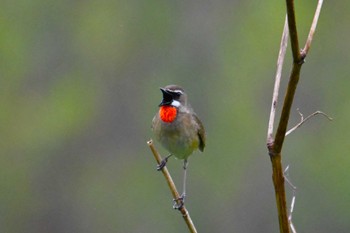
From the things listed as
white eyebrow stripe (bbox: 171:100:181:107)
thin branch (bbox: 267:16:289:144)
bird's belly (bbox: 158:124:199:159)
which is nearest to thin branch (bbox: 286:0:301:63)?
thin branch (bbox: 267:16:289:144)

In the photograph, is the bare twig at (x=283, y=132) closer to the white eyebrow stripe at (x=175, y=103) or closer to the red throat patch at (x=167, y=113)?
the white eyebrow stripe at (x=175, y=103)

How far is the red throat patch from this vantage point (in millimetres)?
5320

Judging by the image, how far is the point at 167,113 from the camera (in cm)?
535

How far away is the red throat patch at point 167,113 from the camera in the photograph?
5.32 metres

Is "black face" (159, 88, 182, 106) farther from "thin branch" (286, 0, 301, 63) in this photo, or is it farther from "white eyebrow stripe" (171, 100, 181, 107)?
"thin branch" (286, 0, 301, 63)

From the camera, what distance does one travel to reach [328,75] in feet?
68.2

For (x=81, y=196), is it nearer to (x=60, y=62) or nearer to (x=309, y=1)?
(x=60, y=62)

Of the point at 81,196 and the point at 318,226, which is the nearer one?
the point at 318,226

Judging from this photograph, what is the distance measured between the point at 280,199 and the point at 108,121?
60.0ft

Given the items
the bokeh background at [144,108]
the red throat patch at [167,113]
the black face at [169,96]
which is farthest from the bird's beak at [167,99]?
the bokeh background at [144,108]

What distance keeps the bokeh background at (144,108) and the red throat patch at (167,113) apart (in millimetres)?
13150

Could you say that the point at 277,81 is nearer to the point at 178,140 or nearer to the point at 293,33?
the point at 293,33

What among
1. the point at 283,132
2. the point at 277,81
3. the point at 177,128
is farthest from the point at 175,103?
the point at 283,132

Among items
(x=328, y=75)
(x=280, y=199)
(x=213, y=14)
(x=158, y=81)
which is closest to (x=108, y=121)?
(x=158, y=81)
